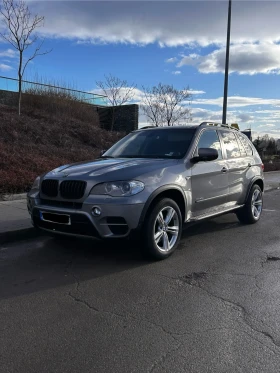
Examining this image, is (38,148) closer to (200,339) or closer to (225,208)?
(225,208)

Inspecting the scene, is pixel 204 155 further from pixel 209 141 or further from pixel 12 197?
pixel 12 197

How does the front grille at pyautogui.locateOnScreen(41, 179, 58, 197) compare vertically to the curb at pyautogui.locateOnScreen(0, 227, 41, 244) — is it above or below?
above

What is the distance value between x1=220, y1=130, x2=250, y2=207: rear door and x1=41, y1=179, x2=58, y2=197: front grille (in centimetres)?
308

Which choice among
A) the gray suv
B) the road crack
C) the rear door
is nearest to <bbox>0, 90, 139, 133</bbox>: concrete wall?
the rear door

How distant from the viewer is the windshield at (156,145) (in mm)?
5869

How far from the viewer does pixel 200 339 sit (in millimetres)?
3160

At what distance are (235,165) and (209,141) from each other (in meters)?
0.83

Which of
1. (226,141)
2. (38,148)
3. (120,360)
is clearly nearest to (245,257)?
(226,141)

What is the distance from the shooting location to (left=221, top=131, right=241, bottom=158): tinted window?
683 cm

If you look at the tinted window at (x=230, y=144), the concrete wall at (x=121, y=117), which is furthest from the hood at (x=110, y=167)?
the concrete wall at (x=121, y=117)

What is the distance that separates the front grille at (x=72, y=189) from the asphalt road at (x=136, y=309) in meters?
0.93

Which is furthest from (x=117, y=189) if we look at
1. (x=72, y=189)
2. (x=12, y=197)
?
(x=12, y=197)

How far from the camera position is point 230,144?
22.9 ft

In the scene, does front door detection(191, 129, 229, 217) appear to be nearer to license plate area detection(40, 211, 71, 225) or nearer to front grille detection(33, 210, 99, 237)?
front grille detection(33, 210, 99, 237)
